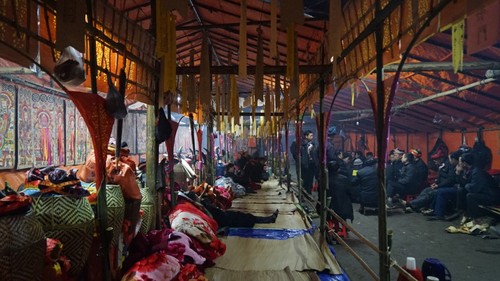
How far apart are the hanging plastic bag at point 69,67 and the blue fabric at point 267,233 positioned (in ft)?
12.8

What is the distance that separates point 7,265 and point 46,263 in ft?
1.04

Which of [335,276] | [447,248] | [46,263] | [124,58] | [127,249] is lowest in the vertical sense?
[447,248]

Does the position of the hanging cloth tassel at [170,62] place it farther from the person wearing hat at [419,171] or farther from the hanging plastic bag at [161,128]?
the person wearing hat at [419,171]

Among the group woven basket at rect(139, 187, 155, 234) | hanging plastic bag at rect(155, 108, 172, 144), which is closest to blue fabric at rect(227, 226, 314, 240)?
woven basket at rect(139, 187, 155, 234)

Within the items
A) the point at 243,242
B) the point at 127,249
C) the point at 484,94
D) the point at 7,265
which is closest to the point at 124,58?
the point at 127,249

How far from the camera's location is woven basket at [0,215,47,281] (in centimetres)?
163

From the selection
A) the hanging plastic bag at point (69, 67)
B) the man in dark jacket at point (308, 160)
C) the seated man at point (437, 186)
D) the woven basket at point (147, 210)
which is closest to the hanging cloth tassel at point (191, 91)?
the woven basket at point (147, 210)

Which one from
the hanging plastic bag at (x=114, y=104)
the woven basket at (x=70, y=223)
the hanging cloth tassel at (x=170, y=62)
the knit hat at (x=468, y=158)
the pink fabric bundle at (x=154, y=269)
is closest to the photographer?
the woven basket at (x=70, y=223)

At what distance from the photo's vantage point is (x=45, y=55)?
2.24 meters

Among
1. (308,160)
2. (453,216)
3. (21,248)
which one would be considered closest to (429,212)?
(453,216)

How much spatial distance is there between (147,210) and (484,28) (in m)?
3.49

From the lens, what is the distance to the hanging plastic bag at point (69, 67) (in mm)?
2232

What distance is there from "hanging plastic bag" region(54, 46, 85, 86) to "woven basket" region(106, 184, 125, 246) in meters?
0.91

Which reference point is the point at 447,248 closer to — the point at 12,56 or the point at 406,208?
the point at 406,208
